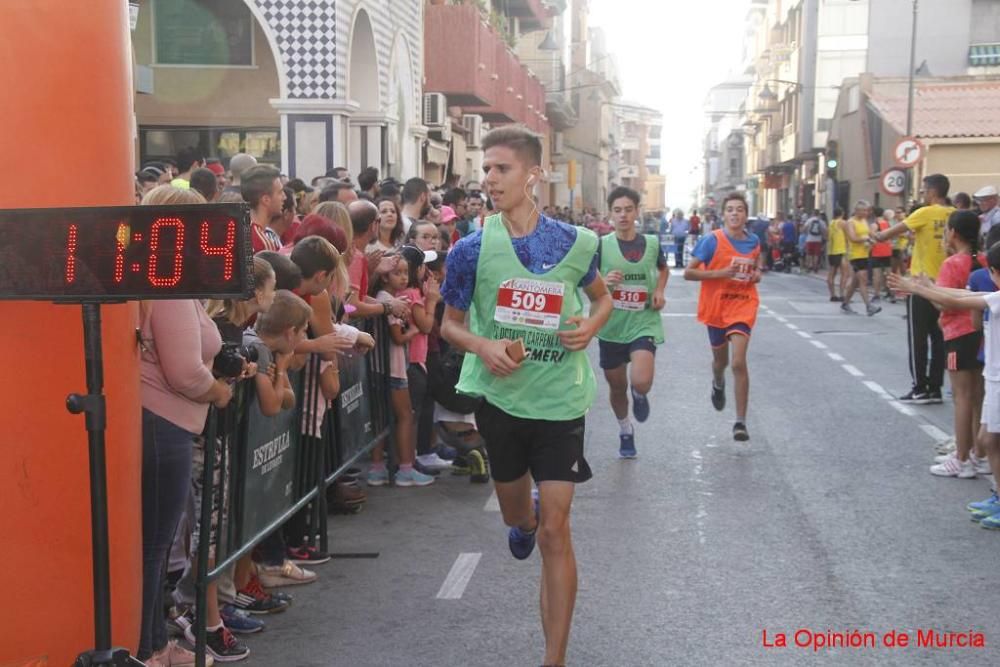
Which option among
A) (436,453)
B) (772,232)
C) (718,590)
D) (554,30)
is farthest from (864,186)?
(718,590)

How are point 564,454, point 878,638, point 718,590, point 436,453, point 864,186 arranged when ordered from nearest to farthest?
point 564,454, point 878,638, point 718,590, point 436,453, point 864,186

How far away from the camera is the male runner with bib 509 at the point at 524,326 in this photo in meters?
5.12

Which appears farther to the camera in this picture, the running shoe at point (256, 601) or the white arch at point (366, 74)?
the white arch at point (366, 74)

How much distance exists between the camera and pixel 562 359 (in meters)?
5.21

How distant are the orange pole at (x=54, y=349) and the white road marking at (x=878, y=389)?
9.61 meters

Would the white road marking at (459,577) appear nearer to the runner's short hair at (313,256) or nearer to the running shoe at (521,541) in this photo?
the running shoe at (521,541)

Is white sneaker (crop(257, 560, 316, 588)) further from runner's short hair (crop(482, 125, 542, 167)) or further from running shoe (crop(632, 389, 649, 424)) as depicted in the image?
running shoe (crop(632, 389, 649, 424))

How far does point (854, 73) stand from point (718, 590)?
52.5m

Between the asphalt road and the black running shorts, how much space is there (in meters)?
0.77

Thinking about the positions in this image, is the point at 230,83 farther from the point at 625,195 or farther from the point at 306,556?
the point at 306,556

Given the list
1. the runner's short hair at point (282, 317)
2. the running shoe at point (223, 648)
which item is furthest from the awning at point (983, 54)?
the running shoe at point (223, 648)

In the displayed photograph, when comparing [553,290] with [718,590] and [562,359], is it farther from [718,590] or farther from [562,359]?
[718,590]

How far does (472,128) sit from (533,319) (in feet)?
100.0

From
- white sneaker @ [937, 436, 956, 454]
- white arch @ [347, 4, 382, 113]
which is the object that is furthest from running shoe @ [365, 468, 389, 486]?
white arch @ [347, 4, 382, 113]
